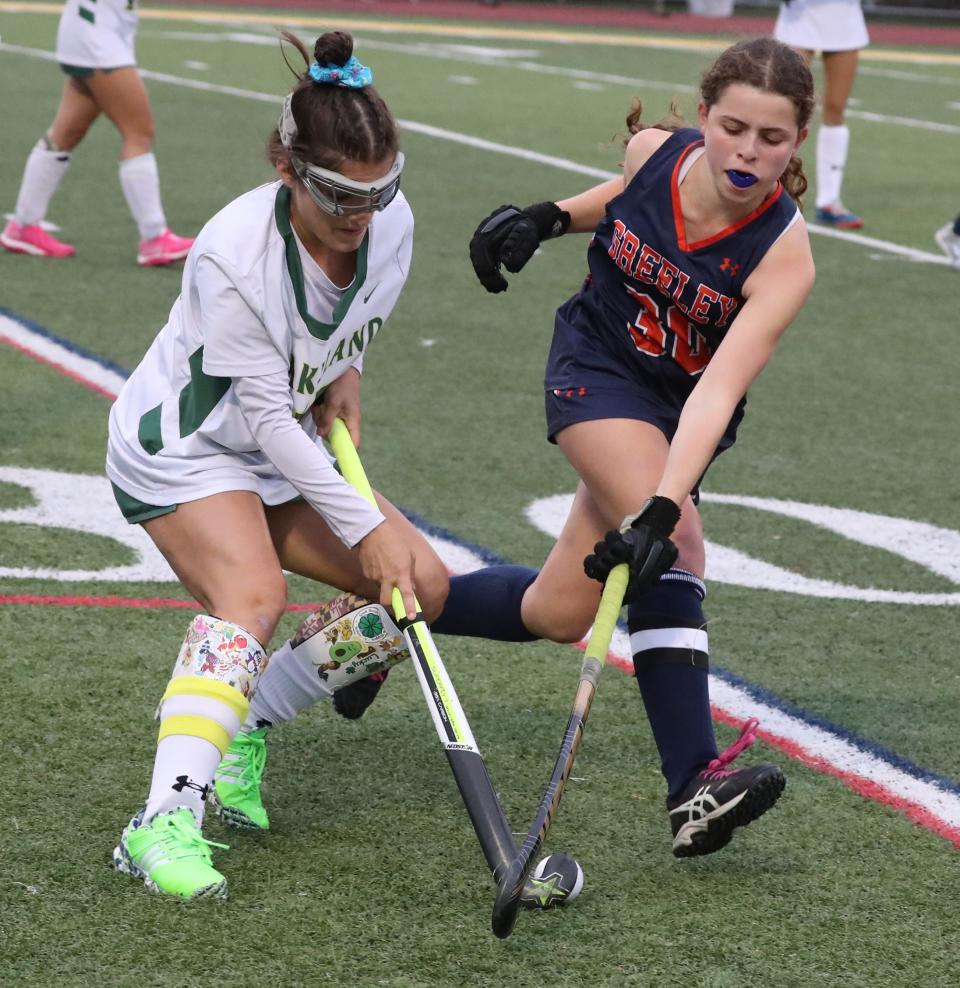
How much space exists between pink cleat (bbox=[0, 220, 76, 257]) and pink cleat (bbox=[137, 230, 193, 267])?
0.41m

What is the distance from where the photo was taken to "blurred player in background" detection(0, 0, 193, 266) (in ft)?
27.3

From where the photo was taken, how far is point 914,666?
175 inches

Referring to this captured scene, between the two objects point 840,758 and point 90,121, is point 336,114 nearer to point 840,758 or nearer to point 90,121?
point 840,758

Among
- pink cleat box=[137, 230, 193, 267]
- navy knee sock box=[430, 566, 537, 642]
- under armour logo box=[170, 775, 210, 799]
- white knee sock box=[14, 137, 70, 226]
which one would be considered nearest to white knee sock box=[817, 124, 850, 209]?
pink cleat box=[137, 230, 193, 267]

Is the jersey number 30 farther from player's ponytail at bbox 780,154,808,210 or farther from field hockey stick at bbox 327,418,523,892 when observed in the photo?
field hockey stick at bbox 327,418,523,892

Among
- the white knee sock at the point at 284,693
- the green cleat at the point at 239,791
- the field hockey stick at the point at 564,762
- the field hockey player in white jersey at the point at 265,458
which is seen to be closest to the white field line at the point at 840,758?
the field hockey stick at the point at 564,762

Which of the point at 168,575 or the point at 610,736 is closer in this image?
the point at 610,736

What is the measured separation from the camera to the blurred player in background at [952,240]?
947cm

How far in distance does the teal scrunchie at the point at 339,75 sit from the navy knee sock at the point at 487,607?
114 centimetres

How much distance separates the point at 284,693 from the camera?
3.58m

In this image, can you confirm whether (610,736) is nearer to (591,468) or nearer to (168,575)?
(591,468)

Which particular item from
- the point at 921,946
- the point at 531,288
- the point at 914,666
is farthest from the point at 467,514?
the point at 531,288

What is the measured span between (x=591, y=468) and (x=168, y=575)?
1.65 meters

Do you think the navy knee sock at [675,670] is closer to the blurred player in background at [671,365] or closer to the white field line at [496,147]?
the blurred player in background at [671,365]
